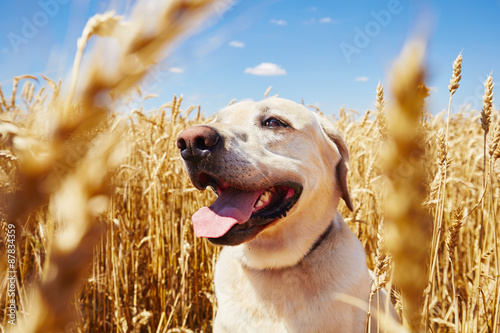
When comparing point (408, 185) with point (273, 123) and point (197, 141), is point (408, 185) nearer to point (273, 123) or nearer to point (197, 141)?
point (197, 141)

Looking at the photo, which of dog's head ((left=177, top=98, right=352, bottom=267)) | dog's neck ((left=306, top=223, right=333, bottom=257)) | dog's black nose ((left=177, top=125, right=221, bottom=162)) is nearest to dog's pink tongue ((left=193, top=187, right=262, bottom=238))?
dog's head ((left=177, top=98, right=352, bottom=267))

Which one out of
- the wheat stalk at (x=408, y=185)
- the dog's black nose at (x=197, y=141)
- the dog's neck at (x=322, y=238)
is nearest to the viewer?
the wheat stalk at (x=408, y=185)

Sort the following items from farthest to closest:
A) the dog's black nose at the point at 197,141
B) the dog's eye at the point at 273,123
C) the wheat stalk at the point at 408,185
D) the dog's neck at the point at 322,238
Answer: the dog's eye at the point at 273,123, the dog's neck at the point at 322,238, the dog's black nose at the point at 197,141, the wheat stalk at the point at 408,185

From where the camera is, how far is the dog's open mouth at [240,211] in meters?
1.87

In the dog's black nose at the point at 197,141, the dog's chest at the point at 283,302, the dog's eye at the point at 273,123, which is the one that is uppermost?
the dog's eye at the point at 273,123

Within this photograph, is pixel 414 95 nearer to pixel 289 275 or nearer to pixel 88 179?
pixel 88 179

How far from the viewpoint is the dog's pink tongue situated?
1873mm

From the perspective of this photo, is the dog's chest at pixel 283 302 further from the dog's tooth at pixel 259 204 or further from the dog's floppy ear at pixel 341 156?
the dog's floppy ear at pixel 341 156

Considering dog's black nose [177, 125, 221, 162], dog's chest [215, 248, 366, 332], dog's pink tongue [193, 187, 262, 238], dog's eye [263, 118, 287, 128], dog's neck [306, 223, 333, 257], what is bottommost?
dog's chest [215, 248, 366, 332]

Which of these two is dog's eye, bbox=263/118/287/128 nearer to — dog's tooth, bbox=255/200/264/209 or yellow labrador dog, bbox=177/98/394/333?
yellow labrador dog, bbox=177/98/394/333

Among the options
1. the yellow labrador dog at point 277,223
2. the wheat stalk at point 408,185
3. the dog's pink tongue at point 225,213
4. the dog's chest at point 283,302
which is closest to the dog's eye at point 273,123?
the yellow labrador dog at point 277,223

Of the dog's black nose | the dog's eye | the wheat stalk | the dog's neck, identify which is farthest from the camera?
the dog's eye

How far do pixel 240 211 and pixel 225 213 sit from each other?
82mm

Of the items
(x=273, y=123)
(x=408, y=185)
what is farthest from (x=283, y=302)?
(x=408, y=185)
